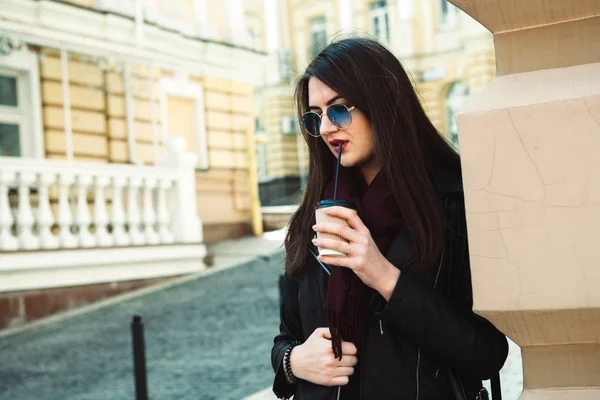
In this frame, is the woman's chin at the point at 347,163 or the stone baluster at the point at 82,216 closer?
the woman's chin at the point at 347,163

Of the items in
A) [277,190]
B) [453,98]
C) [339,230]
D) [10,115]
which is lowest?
[339,230]

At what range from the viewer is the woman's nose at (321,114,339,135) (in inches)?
70.7

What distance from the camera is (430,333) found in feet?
5.34

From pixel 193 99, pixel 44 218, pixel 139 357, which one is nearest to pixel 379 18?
pixel 193 99

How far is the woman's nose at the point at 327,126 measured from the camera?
1797 mm

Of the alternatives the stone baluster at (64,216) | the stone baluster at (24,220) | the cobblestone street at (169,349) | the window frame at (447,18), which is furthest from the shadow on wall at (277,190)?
the stone baluster at (24,220)

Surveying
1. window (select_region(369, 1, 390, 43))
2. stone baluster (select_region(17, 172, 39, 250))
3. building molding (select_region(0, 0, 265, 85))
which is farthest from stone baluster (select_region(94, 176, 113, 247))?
window (select_region(369, 1, 390, 43))

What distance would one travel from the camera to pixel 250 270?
11.6 meters

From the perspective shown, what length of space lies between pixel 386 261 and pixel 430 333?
18cm

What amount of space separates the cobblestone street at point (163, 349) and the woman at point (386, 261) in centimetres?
392

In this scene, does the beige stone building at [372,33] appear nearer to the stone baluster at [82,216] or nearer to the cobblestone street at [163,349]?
the stone baluster at [82,216]

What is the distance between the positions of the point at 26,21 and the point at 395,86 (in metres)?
10.4

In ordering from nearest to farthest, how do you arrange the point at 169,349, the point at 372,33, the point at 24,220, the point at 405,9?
the point at 169,349 → the point at 24,220 → the point at 372,33 → the point at 405,9

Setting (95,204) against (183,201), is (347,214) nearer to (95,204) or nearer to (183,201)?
(95,204)
